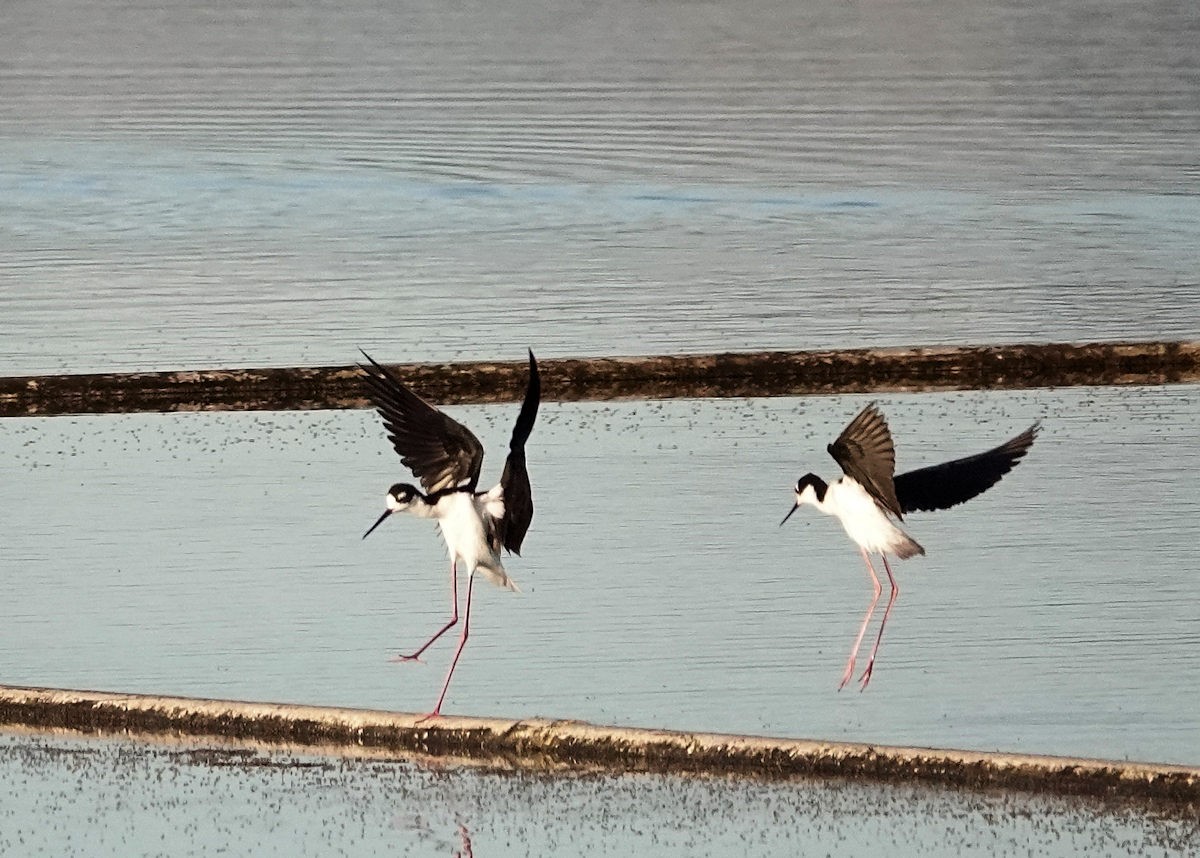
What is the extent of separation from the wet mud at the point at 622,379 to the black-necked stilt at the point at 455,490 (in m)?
1.83

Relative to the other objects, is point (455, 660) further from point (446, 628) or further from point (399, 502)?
point (399, 502)

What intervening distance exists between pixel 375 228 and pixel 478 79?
5975 mm

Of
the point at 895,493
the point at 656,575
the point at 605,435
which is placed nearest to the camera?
the point at 895,493

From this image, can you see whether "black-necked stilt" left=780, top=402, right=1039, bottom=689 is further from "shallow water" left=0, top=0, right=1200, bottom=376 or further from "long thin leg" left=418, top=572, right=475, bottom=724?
"shallow water" left=0, top=0, right=1200, bottom=376

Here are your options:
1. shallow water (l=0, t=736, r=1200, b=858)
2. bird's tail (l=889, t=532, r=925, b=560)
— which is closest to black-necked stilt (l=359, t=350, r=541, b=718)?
shallow water (l=0, t=736, r=1200, b=858)

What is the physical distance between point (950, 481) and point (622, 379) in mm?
2120

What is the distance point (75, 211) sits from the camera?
12.1 metres

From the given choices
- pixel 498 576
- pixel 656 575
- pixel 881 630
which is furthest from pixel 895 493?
pixel 498 576

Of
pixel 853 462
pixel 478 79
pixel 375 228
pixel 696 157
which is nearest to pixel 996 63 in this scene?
pixel 478 79

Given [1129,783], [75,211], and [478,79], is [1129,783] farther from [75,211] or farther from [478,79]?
[478,79]

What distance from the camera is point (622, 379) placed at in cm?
784

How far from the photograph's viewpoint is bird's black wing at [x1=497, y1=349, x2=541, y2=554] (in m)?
5.61

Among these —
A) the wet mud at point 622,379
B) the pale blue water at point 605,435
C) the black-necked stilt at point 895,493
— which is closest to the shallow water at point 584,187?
the pale blue water at point 605,435

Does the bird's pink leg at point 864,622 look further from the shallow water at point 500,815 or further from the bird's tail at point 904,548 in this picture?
the shallow water at point 500,815
